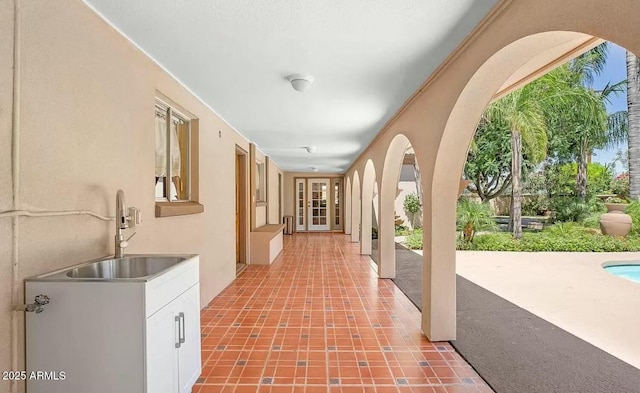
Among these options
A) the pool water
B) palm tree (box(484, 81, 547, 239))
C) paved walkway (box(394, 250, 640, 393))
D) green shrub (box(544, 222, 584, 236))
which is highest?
palm tree (box(484, 81, 547, 239))

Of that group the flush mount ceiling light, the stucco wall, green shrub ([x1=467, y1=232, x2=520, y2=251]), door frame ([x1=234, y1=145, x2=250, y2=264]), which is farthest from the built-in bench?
green shrub ([x1=467, y1=232, x2=520, y2=251])

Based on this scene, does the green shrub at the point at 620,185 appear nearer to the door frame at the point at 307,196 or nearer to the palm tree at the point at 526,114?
the palm tree at the point at 526,114

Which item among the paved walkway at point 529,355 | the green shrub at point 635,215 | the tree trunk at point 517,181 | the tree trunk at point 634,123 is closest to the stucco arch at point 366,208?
the paved walkway at point 529,355

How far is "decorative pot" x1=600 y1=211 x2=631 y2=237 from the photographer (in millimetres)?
9852

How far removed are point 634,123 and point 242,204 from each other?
37.7ft

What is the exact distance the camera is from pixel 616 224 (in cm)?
997

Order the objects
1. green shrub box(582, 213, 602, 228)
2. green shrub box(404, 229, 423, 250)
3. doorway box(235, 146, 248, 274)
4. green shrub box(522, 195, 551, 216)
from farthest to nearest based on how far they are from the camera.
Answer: green shrub box(522, 195, 551, 216) < green shrub box(582, 213, 602, 228) < green shrub box(404, 229, 423, 250) < doorway box(235, 146, 248, 274)

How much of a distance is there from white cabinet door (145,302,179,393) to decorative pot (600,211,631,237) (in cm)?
1217

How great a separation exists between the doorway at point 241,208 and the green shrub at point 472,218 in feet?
18.2

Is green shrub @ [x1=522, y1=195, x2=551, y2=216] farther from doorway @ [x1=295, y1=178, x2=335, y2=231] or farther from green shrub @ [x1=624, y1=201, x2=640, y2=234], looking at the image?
doorway @ [x1=295, y1=178, x2=335, y2=231]

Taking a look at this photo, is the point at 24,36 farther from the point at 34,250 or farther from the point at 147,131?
the point at 147,131

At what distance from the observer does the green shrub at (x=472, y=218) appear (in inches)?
356

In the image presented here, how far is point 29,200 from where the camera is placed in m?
1.63

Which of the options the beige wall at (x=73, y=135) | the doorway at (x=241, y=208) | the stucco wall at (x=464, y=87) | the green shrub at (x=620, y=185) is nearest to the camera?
the stucco wall at (x=464, y=87)
